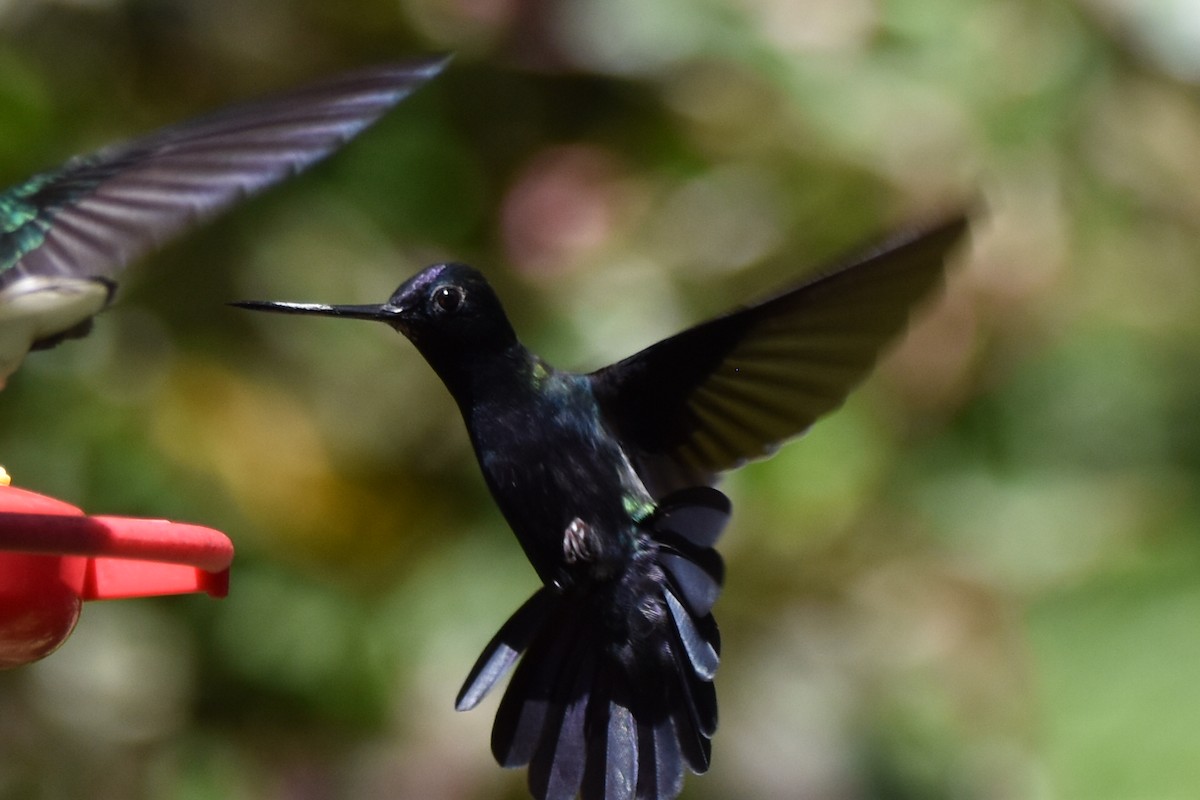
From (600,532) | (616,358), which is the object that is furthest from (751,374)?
(616,358)

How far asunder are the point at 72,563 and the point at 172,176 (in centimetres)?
63

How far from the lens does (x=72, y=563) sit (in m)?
1.65

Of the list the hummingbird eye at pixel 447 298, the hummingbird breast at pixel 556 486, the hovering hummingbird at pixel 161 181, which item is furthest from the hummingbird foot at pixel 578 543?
the hovering hummingbird at pixel 161 181

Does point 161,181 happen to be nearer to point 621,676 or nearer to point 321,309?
point 321,309

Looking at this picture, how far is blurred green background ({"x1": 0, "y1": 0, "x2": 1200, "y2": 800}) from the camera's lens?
122 inches

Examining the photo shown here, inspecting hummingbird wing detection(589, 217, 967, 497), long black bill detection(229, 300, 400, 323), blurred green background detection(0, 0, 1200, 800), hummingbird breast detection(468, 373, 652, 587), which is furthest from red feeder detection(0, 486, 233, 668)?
blurred green background detection(0, 0, 1200, 800)

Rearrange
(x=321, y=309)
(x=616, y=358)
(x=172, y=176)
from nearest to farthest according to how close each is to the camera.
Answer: (x=321, y=309), (x=172, y=176), (x=616, y=358)

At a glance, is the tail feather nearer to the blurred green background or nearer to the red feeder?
the red feeder

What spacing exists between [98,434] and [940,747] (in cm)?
182

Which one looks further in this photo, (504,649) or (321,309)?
(504,649)

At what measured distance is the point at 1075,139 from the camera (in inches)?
131

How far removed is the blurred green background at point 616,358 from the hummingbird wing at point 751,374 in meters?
1.01

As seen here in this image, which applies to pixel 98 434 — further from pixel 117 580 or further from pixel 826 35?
pixel 826 35

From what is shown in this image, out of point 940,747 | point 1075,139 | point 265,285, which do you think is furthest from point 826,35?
point 940,747
